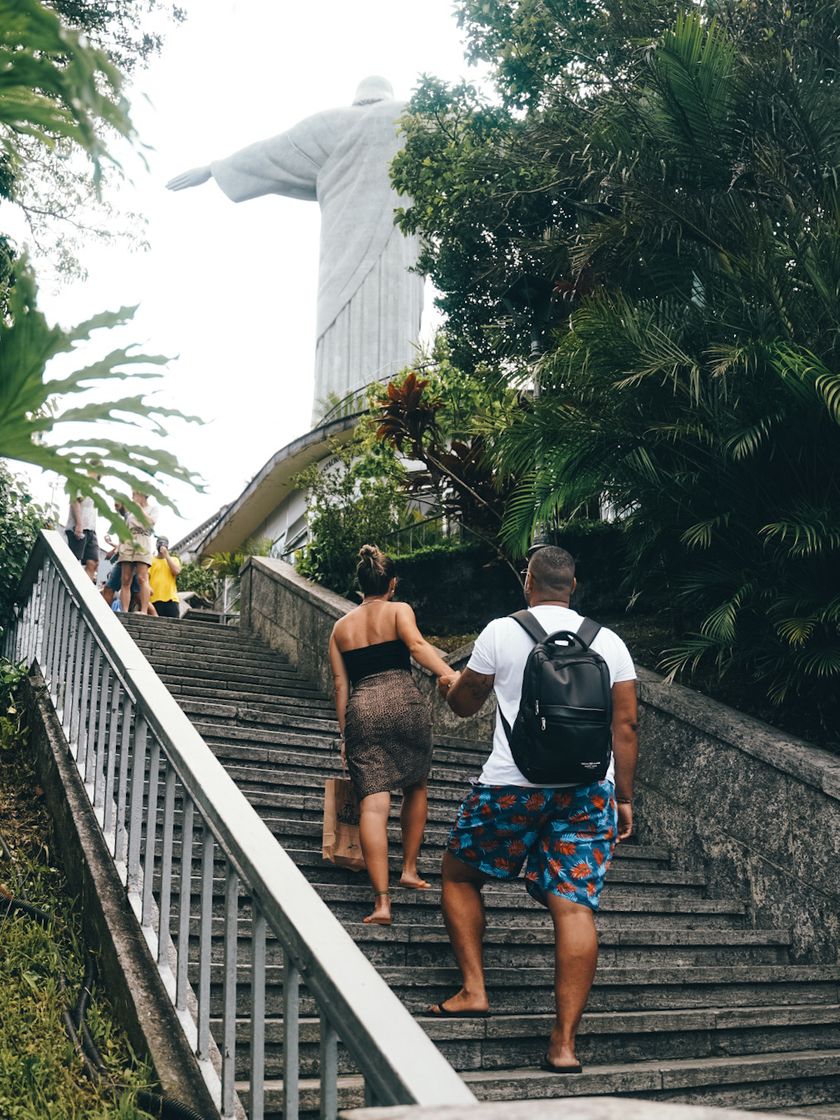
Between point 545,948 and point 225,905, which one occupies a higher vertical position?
point 225,905

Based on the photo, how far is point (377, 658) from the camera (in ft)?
16.7

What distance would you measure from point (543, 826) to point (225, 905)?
3.44 feet

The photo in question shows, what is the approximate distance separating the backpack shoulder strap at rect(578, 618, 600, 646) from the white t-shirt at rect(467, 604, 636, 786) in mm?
17

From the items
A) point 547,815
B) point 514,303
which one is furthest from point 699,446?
point 514,303

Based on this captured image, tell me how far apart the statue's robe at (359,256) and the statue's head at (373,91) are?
0.35 metres

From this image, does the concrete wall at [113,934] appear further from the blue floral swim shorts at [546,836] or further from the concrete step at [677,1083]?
the blue floral swim shorts at [546,836]

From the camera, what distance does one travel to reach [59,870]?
4.86 m

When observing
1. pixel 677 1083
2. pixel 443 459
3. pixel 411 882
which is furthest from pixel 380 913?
pixel 443 459

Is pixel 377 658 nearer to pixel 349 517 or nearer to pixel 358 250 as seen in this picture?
pixel 349 517

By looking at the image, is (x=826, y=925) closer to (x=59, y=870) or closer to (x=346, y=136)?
(x=59, y=870)

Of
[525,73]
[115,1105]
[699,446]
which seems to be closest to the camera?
[115,1105]

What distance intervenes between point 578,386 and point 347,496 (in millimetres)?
5712

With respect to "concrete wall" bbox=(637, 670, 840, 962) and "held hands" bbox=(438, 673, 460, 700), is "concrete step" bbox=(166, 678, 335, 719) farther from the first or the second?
"held hands" bbox=(438, 673, 460, 700)

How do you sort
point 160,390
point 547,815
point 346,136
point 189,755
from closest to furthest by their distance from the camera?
point 160,390
point 189,755
point 547,815
point 346,136
